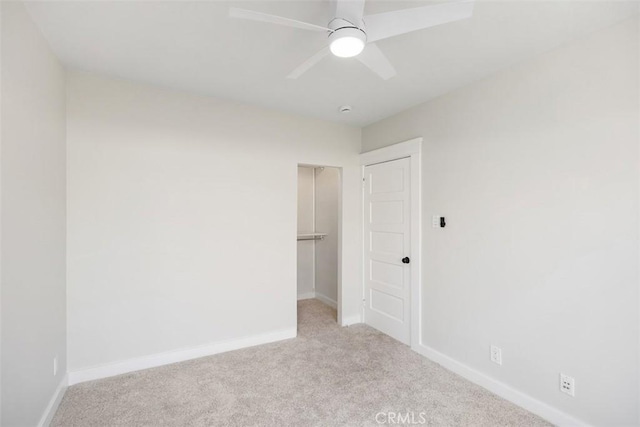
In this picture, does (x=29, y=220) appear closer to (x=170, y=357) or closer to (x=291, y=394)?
(x=170, y=357)

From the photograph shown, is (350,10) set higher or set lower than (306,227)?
higher

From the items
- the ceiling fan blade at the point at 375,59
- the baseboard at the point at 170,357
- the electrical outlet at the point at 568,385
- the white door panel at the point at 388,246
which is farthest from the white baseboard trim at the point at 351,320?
the ceiling fan blade at the point at 375,59

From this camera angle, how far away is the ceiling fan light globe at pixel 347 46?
4.98 feet

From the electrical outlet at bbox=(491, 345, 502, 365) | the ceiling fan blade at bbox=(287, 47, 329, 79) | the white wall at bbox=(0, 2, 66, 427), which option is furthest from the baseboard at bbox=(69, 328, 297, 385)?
the ceiling fan blade at bbox=(287, 47, 329, 79)

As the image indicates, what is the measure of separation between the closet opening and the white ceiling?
6.63ft

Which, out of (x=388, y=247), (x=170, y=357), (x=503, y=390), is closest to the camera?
(x=503, y=390)

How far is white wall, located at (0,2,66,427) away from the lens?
1.53 m

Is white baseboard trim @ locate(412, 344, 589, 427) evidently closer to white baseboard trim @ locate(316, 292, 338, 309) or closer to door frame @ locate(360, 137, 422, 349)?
door frame @ locate(360, 137, 422, 349)

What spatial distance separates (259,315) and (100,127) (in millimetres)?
2336

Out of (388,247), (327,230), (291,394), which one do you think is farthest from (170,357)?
(327,230)

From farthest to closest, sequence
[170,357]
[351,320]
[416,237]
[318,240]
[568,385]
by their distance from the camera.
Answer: [318,240] → [351,320] → [416,237] → [170,357] → [568,385]

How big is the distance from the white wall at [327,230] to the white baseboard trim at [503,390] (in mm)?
1932

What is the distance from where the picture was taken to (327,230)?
16.2ft

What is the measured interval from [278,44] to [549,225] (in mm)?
2262
